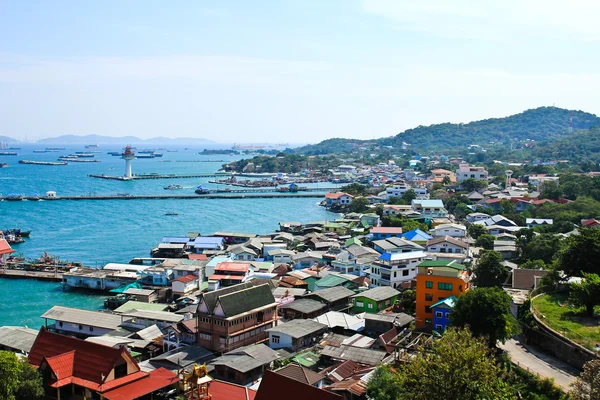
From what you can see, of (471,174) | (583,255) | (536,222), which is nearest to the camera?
(583,255)

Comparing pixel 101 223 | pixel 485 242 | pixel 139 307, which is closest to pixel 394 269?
pixel 485 242

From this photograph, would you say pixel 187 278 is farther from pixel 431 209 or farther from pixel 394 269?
pixel 431 209

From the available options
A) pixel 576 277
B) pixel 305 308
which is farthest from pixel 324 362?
pixel 576 277

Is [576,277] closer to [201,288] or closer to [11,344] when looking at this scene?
[201,288]

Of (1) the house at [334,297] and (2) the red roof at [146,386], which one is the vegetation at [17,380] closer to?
(2) the red roof at [146,386]

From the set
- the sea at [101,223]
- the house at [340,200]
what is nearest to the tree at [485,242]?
the sea at [101,223]

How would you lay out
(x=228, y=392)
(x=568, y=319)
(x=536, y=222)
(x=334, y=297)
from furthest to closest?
(x=536, y=222) < (x=334, y=297) < (x=568, y=319) < (x=228, y=392)
